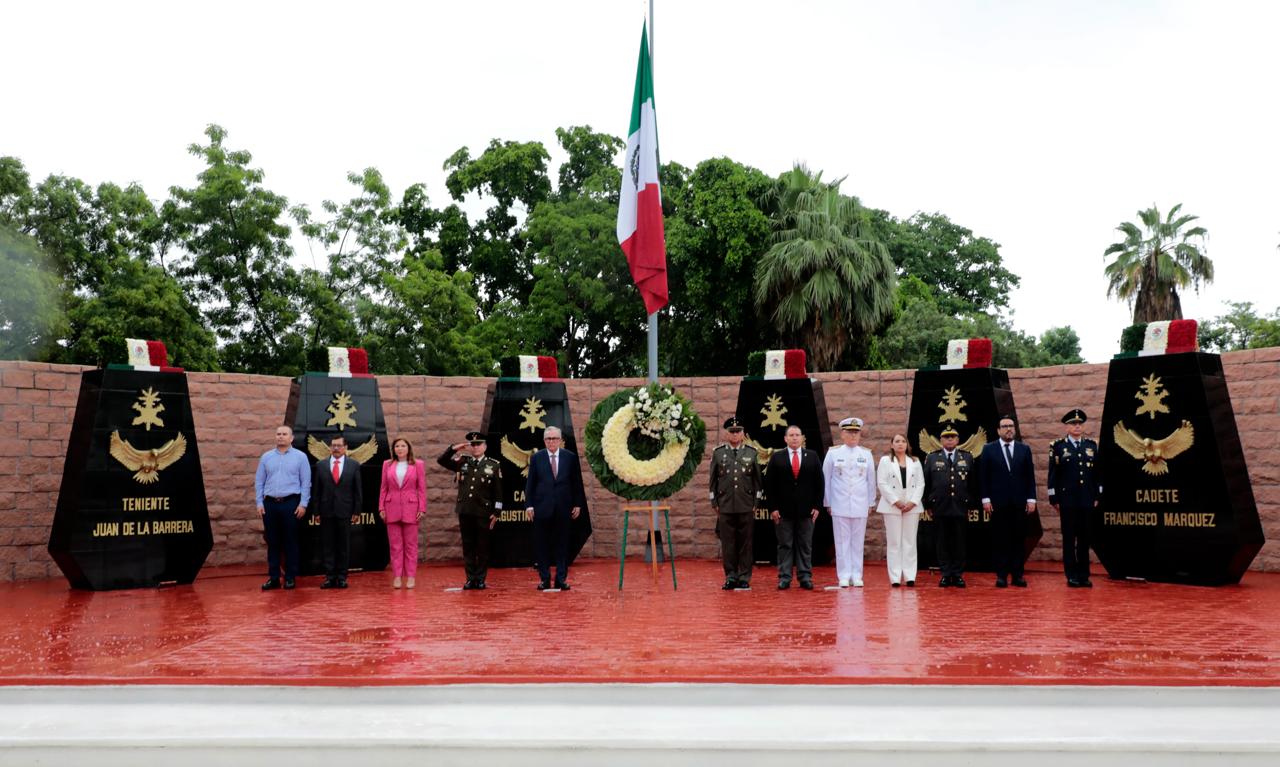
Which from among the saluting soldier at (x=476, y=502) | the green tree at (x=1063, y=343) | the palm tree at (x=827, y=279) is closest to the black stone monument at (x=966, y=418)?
the saluting soldier at (x=476, y=502)

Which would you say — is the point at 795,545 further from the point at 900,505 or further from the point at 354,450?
the point at 354,450

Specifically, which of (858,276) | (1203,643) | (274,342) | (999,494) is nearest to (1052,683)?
(1203,643)

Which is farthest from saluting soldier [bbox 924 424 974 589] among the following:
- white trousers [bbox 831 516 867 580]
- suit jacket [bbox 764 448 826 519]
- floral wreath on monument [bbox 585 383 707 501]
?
floral wreath on monument [bbox 585 383 707 501]

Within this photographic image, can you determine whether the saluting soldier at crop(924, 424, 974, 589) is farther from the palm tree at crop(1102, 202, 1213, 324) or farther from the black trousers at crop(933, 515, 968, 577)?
the palm tree at crop(1102, 202, 1213, 324)

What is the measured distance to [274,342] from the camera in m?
23.3

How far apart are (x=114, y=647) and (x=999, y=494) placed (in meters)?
7.26

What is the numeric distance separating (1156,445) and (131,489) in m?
9.50

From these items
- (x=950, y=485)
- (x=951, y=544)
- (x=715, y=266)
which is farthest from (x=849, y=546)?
(x=715, y=266)

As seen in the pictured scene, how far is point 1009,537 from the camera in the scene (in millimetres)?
9672

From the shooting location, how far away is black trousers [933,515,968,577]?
956 centimetres

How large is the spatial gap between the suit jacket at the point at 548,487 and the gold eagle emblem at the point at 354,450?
2.34m

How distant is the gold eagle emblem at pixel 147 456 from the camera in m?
9.84

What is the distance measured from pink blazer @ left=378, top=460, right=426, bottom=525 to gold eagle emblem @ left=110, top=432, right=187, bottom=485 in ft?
7.00

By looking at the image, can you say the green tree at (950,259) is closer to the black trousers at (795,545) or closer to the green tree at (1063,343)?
the green tree at (1063,343)
